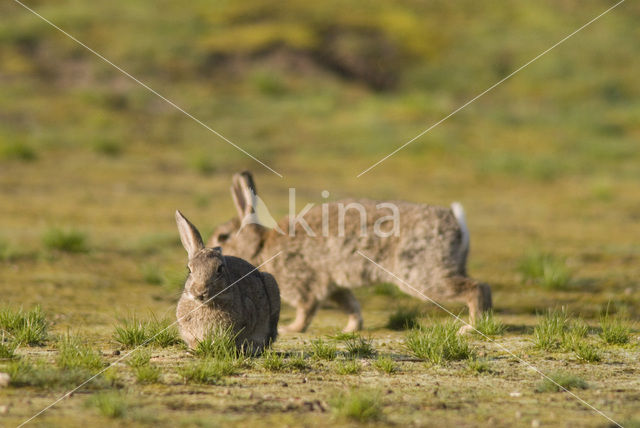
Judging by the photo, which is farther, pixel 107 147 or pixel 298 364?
pixel 107 147

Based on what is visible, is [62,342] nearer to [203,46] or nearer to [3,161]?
[3,161]

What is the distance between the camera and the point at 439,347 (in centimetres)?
616

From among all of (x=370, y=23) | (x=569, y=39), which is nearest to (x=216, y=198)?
(x=370, y=23)

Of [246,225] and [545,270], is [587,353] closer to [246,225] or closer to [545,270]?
[246,225]

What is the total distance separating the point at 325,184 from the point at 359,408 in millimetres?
13318

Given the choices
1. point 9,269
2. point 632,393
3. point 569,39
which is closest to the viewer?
point 632,393

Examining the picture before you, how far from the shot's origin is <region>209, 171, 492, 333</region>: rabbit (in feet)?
26.4

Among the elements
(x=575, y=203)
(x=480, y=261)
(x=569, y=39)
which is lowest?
(x=480, y=261)

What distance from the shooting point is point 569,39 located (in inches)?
1204

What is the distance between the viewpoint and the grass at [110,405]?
455 cm

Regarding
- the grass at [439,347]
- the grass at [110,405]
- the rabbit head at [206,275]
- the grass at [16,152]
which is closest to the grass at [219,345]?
the rabbit head at [206,275]

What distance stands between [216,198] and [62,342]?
1011 cm

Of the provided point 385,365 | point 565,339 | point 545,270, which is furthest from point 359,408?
point 545,270

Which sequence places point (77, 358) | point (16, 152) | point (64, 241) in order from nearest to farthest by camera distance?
point (77, 358)
point (64, 241)
point (16, 152)
